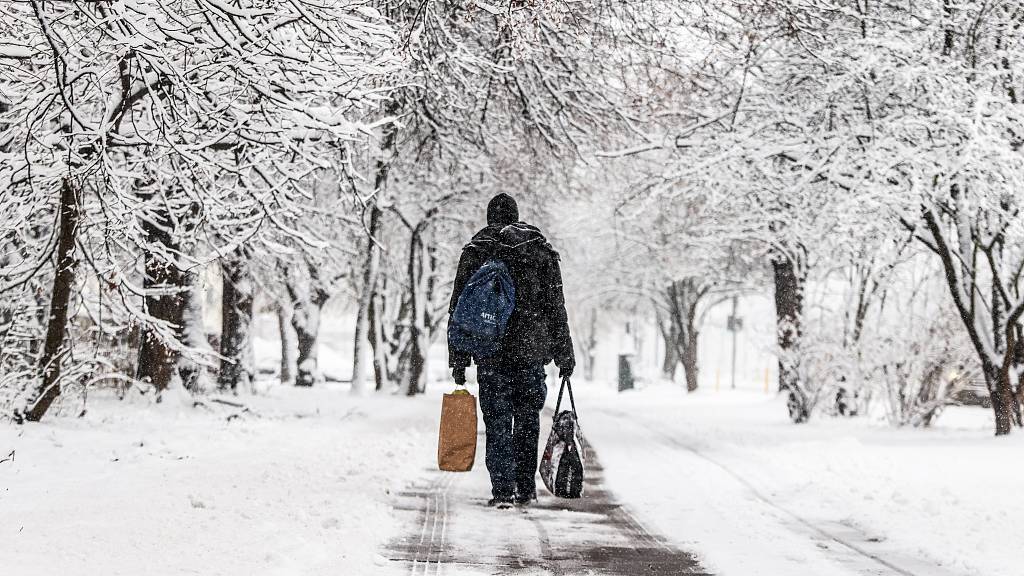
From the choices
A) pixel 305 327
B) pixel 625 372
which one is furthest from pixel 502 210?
pixel 625 372

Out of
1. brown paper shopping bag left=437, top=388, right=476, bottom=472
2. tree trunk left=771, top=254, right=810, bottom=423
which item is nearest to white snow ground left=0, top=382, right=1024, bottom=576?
brown paper shopping bag left=437, top=388, right=476, bottom=472

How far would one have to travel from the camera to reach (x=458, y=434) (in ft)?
22.0

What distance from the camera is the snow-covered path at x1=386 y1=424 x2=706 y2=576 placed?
493 cm

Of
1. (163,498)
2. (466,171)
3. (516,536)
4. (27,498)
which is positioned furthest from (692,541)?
(466,171)

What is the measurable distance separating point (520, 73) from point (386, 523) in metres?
6.92

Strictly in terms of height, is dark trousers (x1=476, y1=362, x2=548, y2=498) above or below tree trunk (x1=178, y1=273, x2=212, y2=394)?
below

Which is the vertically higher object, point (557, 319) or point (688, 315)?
point (688, 315)

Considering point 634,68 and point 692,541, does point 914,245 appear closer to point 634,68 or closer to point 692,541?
point 634,68

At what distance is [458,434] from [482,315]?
0.87 metres

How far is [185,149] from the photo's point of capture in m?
6.98

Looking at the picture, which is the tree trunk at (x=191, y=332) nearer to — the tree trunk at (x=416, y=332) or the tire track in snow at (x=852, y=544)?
the tire track in snow at (x=852, y=544)

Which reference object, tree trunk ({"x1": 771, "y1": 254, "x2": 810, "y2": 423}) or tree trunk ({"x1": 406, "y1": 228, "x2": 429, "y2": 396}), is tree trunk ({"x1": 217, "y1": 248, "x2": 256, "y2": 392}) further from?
tree trunk ({"x1": 771, "y1": 254, "x2": 810, "y2": 423})

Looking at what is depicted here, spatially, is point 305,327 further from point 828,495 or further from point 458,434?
point 458,434

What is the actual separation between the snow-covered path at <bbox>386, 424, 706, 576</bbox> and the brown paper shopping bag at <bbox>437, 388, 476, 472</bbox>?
32 cm
